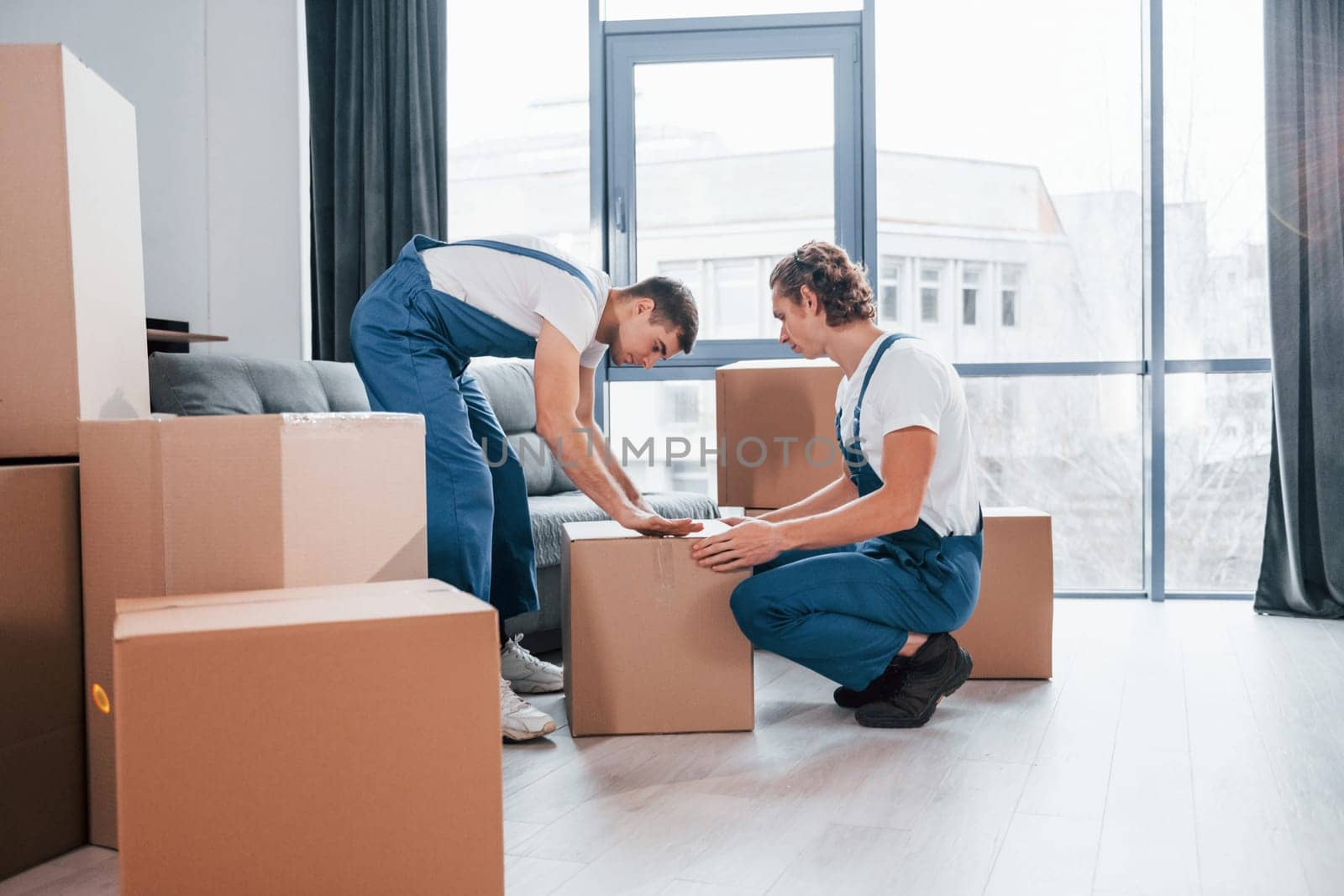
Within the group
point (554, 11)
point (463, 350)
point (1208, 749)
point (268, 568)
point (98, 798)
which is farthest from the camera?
point (554, 11)

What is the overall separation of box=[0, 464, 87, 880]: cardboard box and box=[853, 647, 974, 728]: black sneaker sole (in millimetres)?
1355

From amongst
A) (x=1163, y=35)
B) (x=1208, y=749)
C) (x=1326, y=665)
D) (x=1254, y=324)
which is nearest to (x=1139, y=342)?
(x=1254, y=324)

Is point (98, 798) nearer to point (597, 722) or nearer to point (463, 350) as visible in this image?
point (597, 722)

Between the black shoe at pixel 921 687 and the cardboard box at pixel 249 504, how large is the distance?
105 cm

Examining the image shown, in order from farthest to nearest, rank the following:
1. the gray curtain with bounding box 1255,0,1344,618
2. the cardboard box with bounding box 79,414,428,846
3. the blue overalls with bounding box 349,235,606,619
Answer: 1. the gray curtain with bounding box 1255,0,1344,618
2. the blue overalls with bounding box 349,235,606,619
3. the cardboard box with bounding box 79,414,428,846

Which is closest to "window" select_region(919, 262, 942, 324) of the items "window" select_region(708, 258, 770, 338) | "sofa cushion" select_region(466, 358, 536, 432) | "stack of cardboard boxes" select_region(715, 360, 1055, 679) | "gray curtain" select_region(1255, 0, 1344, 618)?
"window" select_region(708, 258, 770, 338)

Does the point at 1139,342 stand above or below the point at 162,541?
above

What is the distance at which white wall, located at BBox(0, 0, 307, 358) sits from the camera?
12.4ft

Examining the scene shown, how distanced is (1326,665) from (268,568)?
2.51m

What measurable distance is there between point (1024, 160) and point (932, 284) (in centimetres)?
53

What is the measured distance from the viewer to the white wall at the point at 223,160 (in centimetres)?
377

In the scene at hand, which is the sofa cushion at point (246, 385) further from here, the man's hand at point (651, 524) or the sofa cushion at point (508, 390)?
the man's hand at point (651, 524)

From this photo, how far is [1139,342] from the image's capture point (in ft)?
12.2

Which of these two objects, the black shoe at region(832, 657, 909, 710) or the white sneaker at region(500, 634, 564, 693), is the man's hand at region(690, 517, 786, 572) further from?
the white sneaker at region(500, 634, 564, 693)
